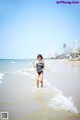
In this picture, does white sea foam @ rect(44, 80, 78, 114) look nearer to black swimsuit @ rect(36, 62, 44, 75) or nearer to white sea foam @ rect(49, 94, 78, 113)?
white sea foam @ rect(49, 94, 78, 113)

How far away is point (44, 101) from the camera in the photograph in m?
2.05

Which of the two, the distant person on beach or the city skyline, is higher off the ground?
the city skyline

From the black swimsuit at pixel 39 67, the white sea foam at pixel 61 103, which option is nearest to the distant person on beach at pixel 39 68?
the black swimsuit at pixel 39 67

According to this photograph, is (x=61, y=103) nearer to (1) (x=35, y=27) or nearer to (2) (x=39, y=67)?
(2) (x=39, y=67)

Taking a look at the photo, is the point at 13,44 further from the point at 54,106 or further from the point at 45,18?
the point at 54,106

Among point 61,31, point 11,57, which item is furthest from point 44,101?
point 61,31

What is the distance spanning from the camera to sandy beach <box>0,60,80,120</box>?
2.00 meters

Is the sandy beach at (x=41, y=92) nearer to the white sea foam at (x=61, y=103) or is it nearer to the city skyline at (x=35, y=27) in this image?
the white sea foam at (x=61, y=103)

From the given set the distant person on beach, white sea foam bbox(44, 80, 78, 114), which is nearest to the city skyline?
the distant person on beach

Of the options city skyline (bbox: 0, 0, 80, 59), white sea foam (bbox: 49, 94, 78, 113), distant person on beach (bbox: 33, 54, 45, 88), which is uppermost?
city skyline (bbox: 0, 0, 80, 59)

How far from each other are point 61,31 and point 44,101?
0.72 meters

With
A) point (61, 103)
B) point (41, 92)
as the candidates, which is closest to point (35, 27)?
point (41, 92)

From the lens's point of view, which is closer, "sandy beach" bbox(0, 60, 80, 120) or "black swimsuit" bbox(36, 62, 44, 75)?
"sandy beach" bbox(0, 60, 80, 120)

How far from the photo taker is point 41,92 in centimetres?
210
